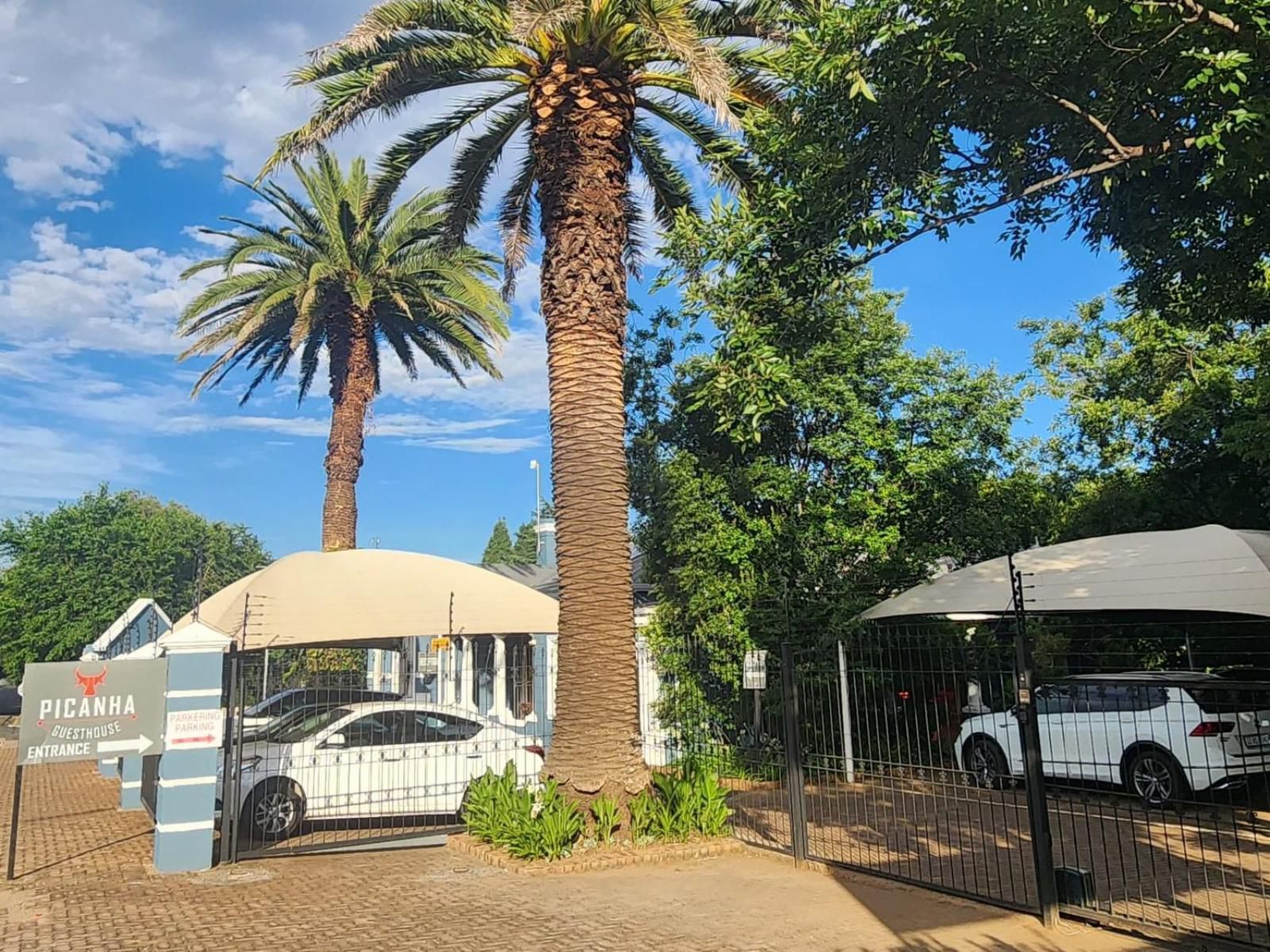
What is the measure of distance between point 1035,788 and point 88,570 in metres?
50.1

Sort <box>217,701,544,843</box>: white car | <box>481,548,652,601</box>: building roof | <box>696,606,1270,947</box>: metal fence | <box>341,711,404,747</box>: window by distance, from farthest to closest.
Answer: <box>481,548,652,601</box>: building roof
<box>341,711,404,747</box>: window
<box>217,701,544,843</box>: white car
<box>696,606,1270,947</box>: metal fence

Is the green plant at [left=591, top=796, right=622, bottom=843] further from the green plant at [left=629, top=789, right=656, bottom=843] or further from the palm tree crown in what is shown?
the palm tree crown

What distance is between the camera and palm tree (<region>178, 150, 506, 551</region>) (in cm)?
2005

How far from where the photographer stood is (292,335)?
1912cm

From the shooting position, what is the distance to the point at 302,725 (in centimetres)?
1057

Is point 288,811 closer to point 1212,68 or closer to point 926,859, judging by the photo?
point 926,859

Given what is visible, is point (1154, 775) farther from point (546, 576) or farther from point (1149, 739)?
point (546, 576)

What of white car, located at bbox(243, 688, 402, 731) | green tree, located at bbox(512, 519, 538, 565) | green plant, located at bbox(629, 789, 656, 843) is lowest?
green plant, located at bbox(629, 789, 656, 843)

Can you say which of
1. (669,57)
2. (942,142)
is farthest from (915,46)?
(669,57)

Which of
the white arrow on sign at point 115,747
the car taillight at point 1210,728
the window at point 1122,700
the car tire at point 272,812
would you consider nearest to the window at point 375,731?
the car tire at point 272,812

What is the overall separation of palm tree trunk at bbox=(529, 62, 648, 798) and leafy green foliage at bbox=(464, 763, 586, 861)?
36cm

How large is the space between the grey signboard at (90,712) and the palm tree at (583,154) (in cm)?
396

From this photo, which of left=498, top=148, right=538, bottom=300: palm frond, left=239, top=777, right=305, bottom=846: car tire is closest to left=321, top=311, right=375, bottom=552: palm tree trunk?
left=498, top=148, right=538, bottom=300: palm frond

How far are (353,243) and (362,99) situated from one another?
29.7 ft
